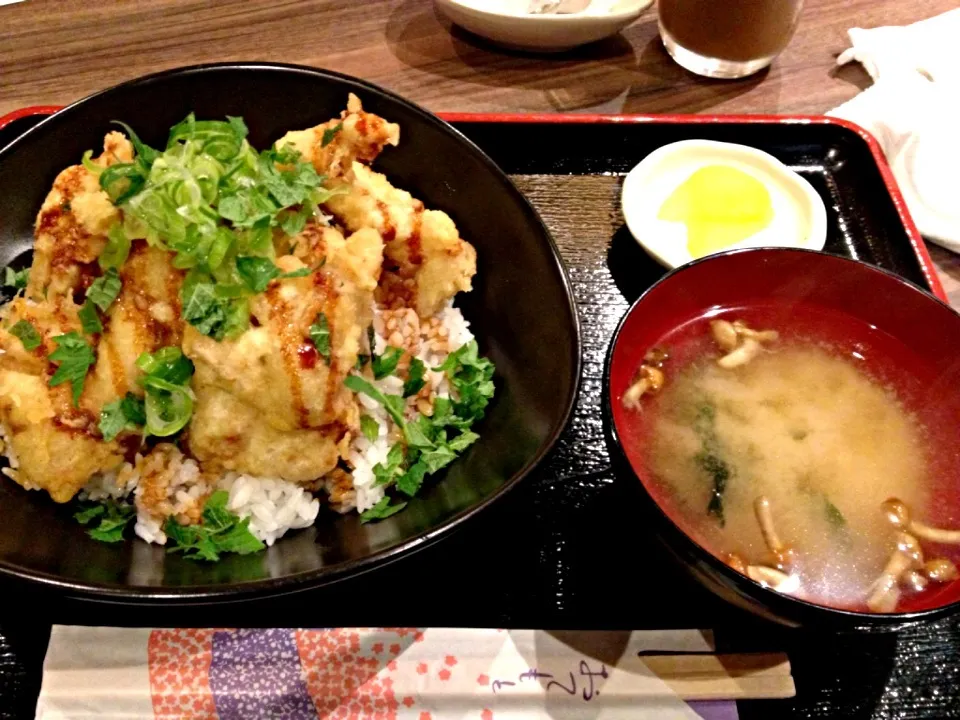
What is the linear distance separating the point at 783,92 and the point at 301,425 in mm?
2559

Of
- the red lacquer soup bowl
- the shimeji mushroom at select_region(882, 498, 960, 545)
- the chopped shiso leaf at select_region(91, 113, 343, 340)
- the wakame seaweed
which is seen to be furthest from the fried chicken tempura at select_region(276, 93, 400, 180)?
the shimeji mushroom at select_region(882, 498, 960, 545)

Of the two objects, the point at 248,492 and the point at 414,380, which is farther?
the point at 414,380

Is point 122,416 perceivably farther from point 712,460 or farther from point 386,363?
point 712,460

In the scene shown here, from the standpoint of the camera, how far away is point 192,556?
1.57 meters

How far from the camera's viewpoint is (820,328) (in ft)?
6.06

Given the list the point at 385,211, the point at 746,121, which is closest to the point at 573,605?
the point at 385,211

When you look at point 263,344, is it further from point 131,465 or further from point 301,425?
point 131,465

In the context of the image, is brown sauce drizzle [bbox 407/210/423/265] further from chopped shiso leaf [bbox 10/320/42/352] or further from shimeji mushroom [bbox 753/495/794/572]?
shimeji mushroom [bbox 753/495/794/572]

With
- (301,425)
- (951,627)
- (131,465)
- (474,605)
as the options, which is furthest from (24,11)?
(951,627)

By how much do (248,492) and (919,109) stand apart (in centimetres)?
284

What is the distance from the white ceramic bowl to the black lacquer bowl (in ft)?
3.40

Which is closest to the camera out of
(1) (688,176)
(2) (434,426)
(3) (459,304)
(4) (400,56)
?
(2) (434,426)

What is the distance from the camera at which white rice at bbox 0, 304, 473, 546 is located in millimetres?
1616

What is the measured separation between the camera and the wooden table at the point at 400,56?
2.91 metres
